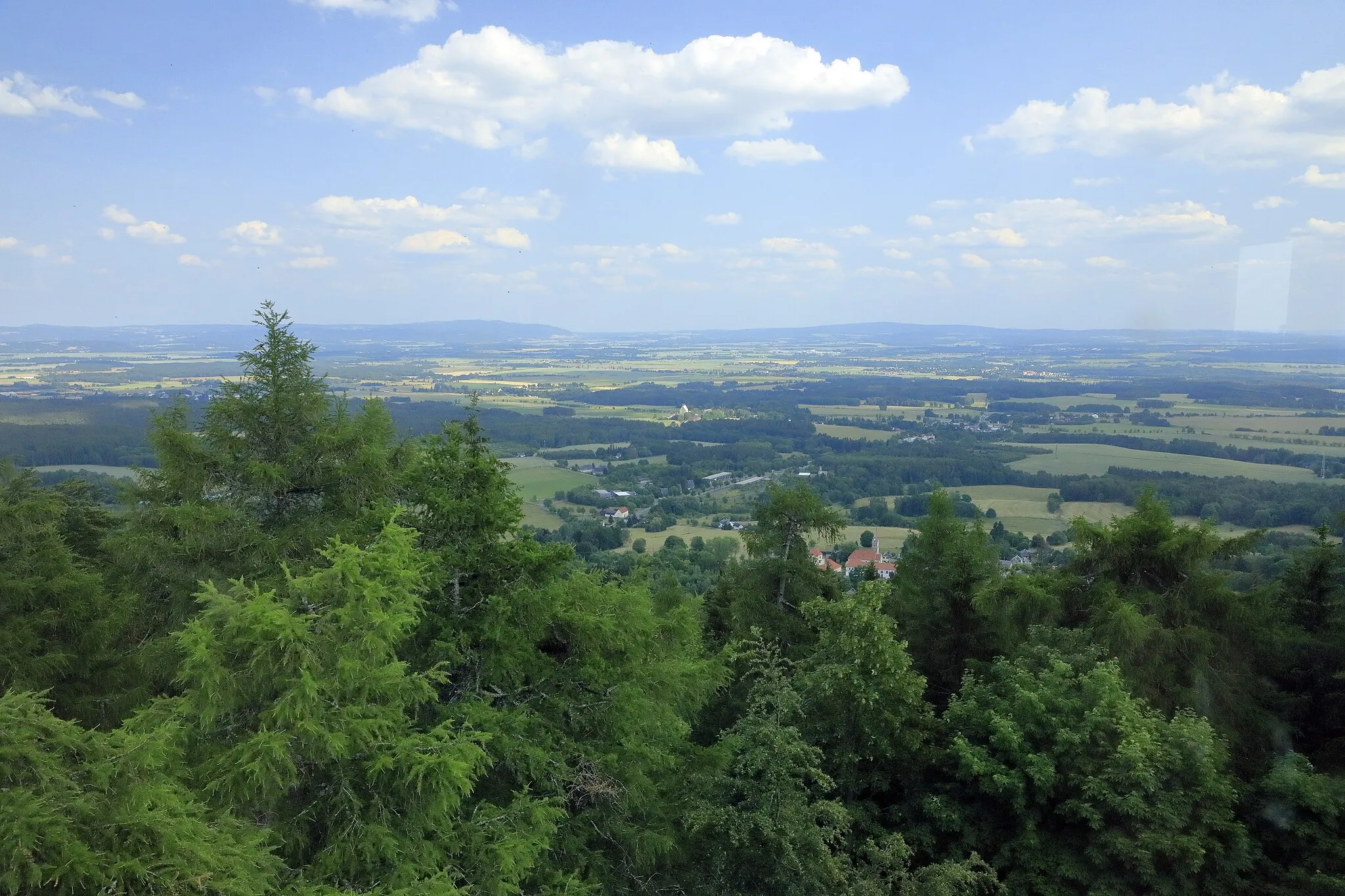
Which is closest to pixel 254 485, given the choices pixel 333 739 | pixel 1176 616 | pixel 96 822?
pixel 333 739

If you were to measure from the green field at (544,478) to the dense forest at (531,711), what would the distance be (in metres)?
39.0

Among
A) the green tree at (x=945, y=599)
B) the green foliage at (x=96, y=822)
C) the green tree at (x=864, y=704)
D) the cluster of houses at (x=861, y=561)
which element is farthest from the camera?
the cluster of houses at (x=861, y=561)

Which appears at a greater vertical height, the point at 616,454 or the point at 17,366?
the point at 17,366

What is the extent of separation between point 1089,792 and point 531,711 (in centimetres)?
730

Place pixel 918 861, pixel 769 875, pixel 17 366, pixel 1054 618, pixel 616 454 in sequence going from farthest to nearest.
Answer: pixel 616 454, pixel 17 366, pixel 1054 618, pixel 918 861, pixel 769 875

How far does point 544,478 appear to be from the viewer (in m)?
58.7

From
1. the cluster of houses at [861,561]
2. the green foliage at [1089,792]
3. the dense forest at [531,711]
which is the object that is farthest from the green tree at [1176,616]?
the cluster of houses at [861,561]

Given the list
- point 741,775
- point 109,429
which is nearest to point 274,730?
point 741,775

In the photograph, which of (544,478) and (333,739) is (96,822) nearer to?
(333,739)

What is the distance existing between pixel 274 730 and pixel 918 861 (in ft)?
Result: 31.9

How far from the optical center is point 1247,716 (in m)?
12.5

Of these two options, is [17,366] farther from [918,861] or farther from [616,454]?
[918,861]

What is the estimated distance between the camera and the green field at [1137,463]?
1496 inches

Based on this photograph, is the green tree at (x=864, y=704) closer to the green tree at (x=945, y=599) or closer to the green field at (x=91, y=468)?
the green tree at (x=945, y=599)
